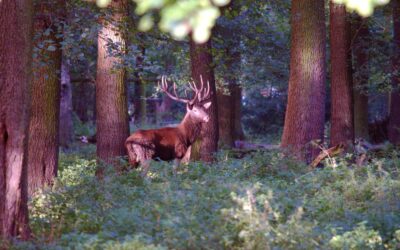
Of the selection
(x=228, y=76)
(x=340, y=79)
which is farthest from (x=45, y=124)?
(x=228, y=76)

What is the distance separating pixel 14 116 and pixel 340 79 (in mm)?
10611

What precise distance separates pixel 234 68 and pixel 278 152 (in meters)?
9.04

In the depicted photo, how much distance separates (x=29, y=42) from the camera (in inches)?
301

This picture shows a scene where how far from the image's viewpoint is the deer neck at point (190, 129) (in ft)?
52.6

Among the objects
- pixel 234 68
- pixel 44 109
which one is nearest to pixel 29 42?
pixel 44 109

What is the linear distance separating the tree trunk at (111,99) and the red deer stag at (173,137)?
2.90ft

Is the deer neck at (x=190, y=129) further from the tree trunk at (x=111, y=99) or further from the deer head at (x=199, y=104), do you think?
the tree trunk at (x=111, y=99)

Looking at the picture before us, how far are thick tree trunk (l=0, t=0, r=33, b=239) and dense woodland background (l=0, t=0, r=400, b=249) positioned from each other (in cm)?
→ 1

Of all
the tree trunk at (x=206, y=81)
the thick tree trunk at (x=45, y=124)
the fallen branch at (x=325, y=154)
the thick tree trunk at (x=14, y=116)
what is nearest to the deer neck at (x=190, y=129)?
the tree trunk at (x=206, y=81)

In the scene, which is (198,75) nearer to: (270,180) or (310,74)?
(310,74)

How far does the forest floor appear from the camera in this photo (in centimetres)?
652

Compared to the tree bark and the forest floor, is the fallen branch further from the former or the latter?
the tree bark

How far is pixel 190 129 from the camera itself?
1612cm

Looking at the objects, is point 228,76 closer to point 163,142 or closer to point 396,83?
point 396,83
